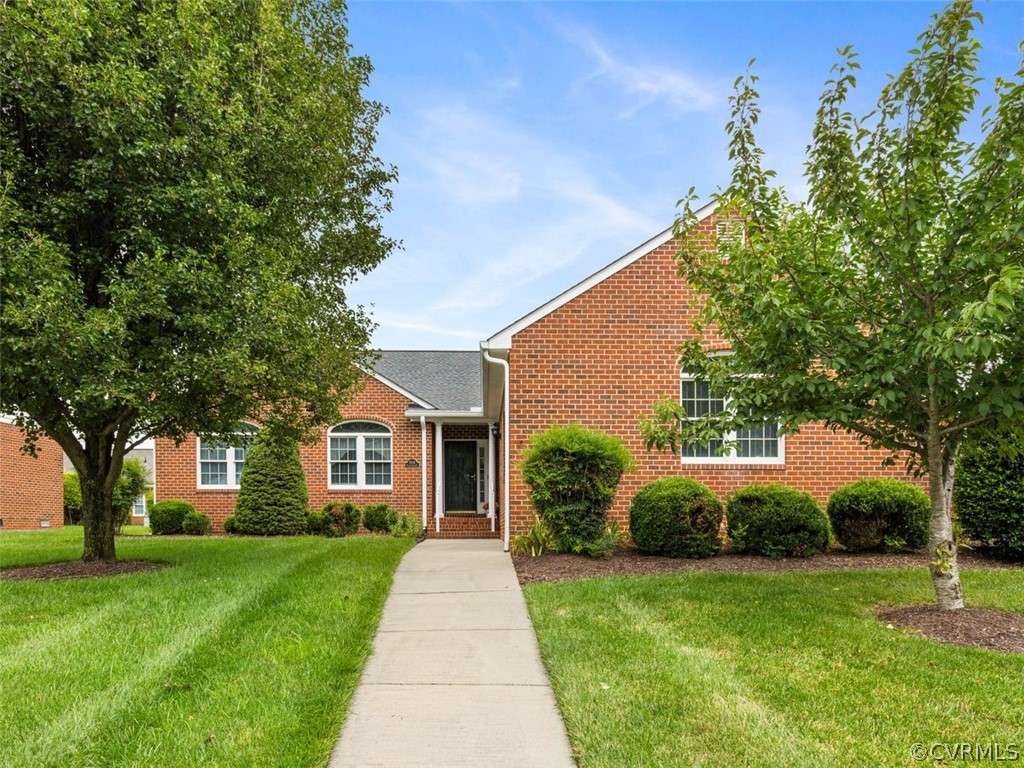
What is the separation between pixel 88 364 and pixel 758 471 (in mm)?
9348

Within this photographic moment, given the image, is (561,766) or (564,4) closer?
(561,766)

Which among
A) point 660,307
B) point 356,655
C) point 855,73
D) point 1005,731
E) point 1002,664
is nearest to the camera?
point 1005,731

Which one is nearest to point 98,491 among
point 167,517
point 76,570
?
point 76,570

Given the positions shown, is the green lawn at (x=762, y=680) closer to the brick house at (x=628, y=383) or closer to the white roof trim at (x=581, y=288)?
the brick house at (x=628, y=383)

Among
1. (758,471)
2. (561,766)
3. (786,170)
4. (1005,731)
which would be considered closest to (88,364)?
(561,766)

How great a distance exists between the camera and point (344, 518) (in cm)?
1575

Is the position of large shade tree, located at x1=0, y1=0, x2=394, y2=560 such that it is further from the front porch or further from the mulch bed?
the front porch

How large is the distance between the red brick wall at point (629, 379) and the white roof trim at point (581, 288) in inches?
3.3

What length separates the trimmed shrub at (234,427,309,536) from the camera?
1545 cm

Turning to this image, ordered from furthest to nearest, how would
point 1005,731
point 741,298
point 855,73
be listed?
point 741,298 → point 855,73 → point 1005,731

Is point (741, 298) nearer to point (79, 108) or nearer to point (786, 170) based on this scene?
point (786, 170)

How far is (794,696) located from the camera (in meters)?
3.96
